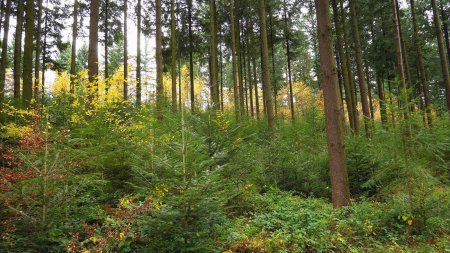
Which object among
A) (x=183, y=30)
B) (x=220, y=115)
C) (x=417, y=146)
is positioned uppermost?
(x=183, y=30)

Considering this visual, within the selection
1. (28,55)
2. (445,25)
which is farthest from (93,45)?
(445,25)

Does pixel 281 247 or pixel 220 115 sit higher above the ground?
pixel 220 115

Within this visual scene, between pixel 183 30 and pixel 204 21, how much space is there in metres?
1.76

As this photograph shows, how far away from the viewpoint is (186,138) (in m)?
4.95

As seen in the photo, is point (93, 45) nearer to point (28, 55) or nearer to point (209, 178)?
point (28, 55)

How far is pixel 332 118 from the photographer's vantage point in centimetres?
783

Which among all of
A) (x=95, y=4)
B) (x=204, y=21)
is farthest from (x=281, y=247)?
(x=204, y=21)

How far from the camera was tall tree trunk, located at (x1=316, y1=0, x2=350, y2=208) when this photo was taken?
774 centimetres

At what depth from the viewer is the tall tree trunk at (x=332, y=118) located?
25.4ft

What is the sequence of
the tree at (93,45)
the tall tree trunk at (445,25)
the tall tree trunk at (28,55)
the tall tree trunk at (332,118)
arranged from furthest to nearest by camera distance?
the tall tree trunk at (445,25), the tree at (93,45), the tall tree trunk at (28,55), the tall tree trunk at (332,118)

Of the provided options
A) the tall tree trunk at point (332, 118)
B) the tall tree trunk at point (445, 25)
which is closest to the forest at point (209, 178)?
the tall tree trunk at point (332, 118)

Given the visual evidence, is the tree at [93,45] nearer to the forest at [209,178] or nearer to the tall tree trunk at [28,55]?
the forest at [209,178]

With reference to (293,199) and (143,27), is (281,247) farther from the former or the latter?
(143,27)

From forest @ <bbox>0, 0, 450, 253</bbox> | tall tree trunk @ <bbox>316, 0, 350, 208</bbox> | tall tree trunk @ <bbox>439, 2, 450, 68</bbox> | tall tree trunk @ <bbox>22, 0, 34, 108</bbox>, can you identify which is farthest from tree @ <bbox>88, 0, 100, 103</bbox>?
tall tree trunk @ <bbox>439, 2, 450, 68</bbox>
